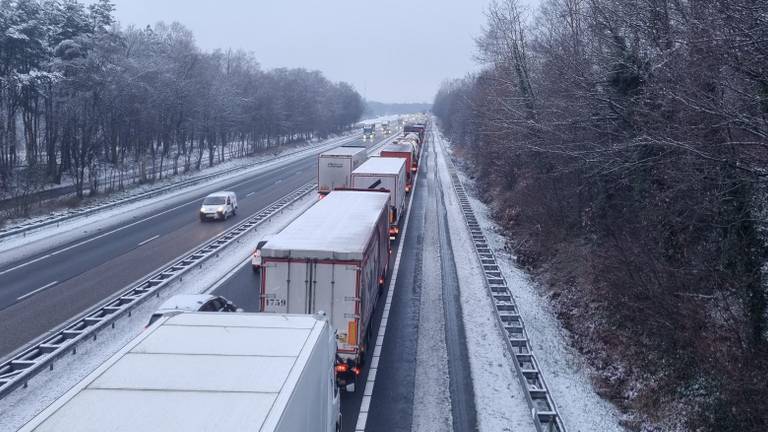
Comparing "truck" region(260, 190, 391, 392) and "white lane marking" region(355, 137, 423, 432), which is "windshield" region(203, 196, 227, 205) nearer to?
"white lane marking" region(355, 137, 423, 432)

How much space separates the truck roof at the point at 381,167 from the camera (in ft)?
91.3

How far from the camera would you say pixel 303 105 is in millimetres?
102938

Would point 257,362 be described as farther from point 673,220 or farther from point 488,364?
point 673,220

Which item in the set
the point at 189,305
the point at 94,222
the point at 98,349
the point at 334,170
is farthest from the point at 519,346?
the point at 94,222

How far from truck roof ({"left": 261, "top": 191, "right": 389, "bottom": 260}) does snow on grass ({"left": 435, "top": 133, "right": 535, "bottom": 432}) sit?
4.26 meters

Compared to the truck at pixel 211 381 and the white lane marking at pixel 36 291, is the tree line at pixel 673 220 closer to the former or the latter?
the truck at pixel 211 381

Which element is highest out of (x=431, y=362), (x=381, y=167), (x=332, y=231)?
(x=381, y=167)

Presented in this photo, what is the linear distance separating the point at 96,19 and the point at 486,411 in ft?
194

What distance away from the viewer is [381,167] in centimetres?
2978

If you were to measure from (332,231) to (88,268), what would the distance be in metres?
13.2

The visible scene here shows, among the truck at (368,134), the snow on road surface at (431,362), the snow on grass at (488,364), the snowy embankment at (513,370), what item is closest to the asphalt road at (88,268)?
the snow on road surface at (431,362)

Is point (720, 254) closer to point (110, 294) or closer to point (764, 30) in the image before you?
point (764, 30)

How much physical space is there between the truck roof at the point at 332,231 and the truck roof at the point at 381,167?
7943mm

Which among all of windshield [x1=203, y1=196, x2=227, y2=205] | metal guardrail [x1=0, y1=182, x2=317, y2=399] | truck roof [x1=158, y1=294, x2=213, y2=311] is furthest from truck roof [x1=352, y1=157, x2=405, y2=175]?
truck roof [x1=158, y1=294, x2=213, y2=311]
